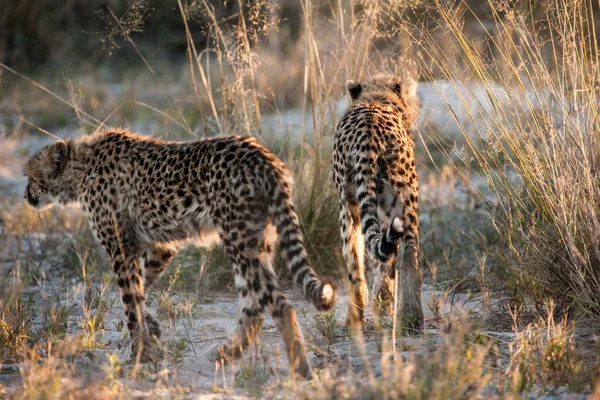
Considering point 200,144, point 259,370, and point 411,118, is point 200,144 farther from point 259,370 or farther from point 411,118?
point 411,118

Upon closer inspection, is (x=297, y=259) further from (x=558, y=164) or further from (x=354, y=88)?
(x=354, y=88)

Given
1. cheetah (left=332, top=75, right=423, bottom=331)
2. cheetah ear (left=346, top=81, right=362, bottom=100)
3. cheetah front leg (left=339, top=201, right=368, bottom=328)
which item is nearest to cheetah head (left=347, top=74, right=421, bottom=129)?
cheetah ear (left=346, top=81, right=362, bottom=100)

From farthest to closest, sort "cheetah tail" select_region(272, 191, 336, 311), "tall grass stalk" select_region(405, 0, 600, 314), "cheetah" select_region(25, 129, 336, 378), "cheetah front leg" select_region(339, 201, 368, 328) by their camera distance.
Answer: "cheetah front leg" select_region(339, 201, 368, 328), "tall grass stalk" select_region(405, 0, 600, 314), "cheetah" select_region(25, 129, 336, 378), "cheetah tail" select_region(272, 191, 336, 311)

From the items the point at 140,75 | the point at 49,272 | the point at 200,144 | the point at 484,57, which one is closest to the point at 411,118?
the point at 484,57

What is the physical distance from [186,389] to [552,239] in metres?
1.88

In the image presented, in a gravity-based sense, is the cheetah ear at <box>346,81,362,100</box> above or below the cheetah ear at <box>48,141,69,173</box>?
above

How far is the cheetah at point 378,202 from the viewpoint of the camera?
14.0 feet

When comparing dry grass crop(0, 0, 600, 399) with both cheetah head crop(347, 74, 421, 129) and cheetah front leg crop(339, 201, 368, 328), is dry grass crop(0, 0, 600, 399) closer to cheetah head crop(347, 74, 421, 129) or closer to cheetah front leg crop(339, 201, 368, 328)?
cheetah front leg crop(339, 201, 368, 328)

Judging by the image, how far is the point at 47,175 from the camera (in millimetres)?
4688

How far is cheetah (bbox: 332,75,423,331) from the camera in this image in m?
4.27

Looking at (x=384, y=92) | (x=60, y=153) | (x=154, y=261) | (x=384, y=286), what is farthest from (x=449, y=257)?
(x=60, y=153)

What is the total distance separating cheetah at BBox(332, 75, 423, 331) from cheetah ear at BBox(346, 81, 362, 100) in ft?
1.39

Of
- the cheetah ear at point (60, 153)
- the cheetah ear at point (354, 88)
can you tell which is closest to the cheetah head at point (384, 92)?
the cheetah ear at point (354, 88)

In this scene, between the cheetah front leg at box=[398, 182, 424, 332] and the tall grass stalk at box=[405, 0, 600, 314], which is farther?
the cheetah front leg at box=[398, 182, 424, 332]
